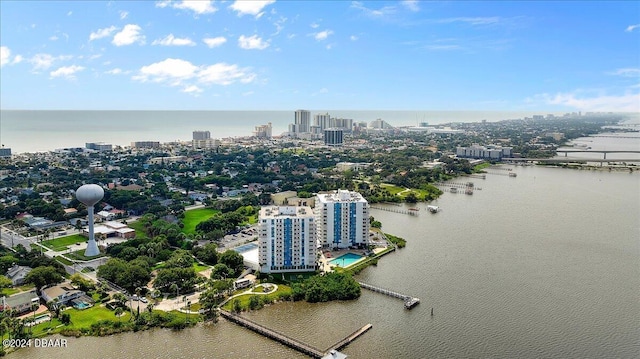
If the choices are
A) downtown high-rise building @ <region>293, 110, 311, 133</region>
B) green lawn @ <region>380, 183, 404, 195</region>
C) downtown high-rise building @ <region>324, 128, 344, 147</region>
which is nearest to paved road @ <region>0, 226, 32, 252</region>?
green lawn @ <region>380, 183, 404, 195</region>

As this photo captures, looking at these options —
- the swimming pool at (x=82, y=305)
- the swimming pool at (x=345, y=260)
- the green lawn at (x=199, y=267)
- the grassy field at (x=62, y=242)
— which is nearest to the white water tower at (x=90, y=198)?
the grassy field at (x=62, y=242)

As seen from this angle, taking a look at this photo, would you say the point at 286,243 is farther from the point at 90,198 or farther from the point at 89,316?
the point at 90,198

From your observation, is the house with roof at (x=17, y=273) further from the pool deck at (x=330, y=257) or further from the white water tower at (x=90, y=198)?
the pool deck at (x=330, y=257)

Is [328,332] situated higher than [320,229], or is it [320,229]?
[320,229]

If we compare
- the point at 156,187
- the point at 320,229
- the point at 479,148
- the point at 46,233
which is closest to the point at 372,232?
the point at 320,229

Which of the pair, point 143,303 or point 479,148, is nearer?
point 143,303

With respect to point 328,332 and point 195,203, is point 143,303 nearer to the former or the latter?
point 328,332
